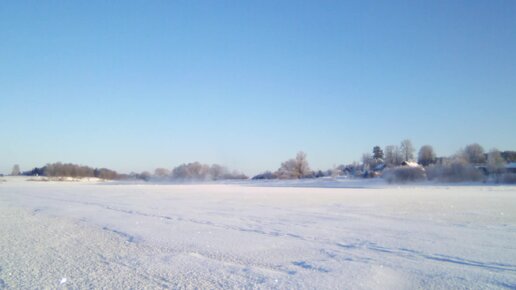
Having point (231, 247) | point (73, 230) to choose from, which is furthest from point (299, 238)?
point (73, 230)

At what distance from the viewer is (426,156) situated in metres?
99.3

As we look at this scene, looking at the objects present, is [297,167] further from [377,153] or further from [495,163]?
[495,163]

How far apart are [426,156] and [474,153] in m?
16.3

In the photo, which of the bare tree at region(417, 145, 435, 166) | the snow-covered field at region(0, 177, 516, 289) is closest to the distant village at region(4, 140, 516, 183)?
the bare tree at region(417, 145, 435, 166)

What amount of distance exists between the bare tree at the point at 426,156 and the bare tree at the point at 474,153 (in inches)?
522

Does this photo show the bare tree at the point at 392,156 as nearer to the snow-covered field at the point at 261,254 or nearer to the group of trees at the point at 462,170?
the group of trees at the point at 462,170

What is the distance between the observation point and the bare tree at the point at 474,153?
269 ft

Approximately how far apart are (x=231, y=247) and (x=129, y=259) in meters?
2.10

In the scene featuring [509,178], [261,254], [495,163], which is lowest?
[261,254]

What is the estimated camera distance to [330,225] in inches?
436

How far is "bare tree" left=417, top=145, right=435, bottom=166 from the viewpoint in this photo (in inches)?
3874

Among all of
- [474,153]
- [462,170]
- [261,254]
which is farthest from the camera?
[474,153]

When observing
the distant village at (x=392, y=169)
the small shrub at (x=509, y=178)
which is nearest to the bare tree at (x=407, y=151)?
the distant village at (x=392, y=169)

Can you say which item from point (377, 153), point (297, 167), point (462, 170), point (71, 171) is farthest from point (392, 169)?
point (71, 171)
